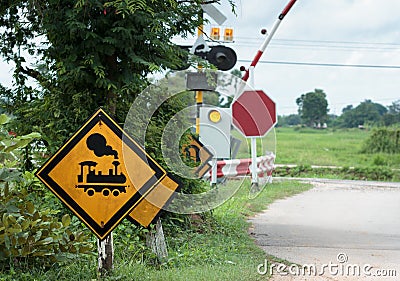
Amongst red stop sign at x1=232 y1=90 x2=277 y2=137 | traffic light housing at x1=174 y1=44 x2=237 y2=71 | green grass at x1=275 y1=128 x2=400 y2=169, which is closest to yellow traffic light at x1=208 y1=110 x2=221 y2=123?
red stop sign at x1=232 y1=90 x2=277 y2=137

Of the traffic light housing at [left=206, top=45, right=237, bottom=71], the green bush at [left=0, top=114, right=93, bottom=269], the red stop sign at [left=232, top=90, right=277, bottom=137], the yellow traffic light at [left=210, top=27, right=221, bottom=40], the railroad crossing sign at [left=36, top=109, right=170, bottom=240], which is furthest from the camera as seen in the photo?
the red stop sign at [left=232, top=90, right=277, bottom=137]

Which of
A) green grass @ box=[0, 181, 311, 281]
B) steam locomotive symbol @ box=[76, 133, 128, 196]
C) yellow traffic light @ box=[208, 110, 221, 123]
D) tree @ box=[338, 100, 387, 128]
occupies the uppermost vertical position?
tree @ box=[338, 100, 387, 128]

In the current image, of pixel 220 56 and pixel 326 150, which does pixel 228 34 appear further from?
pixel 326 150

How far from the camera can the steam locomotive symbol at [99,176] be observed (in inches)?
216

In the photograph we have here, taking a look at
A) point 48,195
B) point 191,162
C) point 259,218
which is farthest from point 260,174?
point 48,195

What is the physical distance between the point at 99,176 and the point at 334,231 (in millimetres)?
5879

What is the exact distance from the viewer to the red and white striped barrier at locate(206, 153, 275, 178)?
14805mm

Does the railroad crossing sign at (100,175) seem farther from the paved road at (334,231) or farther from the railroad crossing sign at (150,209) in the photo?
the paved road at (334,231)

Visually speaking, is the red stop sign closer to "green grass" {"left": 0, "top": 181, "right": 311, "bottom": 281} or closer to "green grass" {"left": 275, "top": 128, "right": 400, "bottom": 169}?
"green grass" {"left": 0, "top": 181, "right": 311, "bottom": 281}

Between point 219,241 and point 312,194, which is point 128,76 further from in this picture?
point 312,194

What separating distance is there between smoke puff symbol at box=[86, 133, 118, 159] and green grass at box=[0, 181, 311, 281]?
1.11 meters

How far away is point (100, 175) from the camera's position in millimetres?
5539

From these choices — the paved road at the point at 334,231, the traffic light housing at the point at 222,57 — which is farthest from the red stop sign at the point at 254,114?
the paved road at the point at 334,231

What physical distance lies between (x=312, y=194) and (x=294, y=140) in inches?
967
